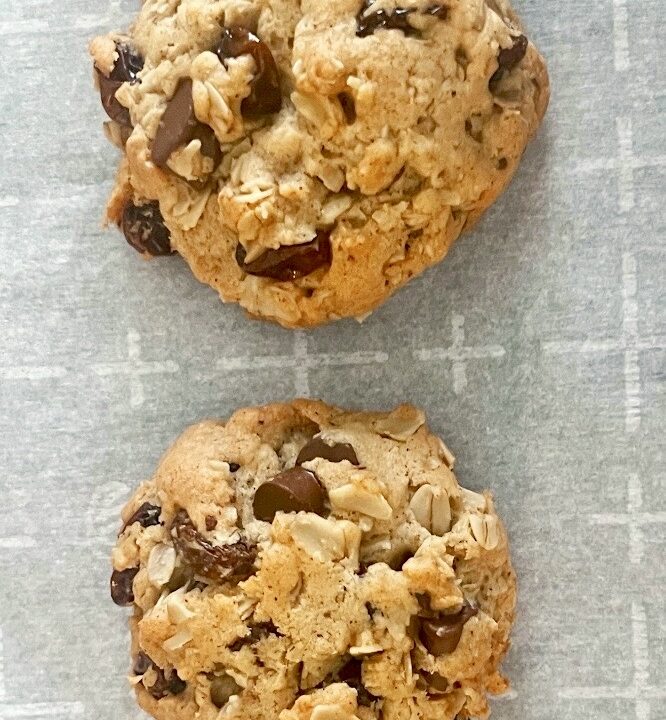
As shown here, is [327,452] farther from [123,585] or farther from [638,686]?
[638,686]

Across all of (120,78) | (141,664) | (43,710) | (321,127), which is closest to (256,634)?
(141,664)

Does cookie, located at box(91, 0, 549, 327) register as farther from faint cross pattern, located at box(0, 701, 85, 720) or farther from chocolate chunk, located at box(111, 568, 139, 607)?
faint cross pattern, located at box(0, 701, 85, 720)

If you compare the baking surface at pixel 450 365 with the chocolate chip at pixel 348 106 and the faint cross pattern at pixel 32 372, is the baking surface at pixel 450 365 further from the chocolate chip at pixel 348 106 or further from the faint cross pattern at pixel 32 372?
the chocolate chip at pixel 348 106

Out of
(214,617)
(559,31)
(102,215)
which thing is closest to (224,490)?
(214,617)

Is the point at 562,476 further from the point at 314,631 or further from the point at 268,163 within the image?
the point at 268,163

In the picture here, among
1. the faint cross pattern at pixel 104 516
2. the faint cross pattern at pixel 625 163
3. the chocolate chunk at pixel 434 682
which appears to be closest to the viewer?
the chocolate chunk at pixel 434 682

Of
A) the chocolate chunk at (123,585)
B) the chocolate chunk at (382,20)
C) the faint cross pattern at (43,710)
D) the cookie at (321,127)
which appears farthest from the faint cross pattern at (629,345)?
the faint cross pattern at (43,710)
